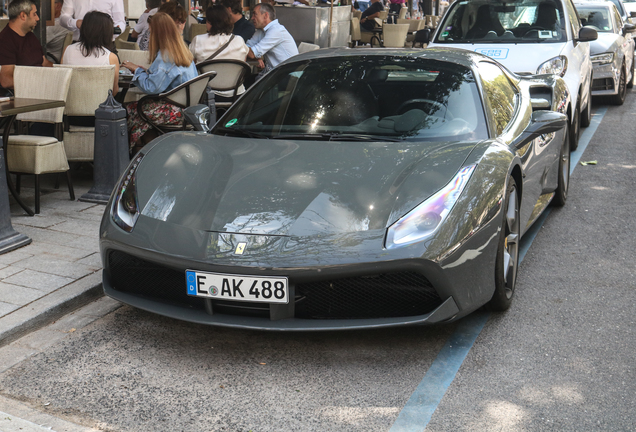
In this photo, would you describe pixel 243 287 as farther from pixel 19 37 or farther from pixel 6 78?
pixel 19 37

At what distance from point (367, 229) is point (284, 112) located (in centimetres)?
148

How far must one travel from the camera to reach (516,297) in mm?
4395

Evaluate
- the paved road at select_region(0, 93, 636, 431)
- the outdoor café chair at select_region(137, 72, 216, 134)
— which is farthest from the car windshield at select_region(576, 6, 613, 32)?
the paved road at select_region(0, 93, 636, 431)

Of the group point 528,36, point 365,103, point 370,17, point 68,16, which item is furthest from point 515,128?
point 370,17

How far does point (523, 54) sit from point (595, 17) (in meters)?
5.00

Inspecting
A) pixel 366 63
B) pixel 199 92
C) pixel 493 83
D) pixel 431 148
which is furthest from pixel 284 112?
pixel 199 92

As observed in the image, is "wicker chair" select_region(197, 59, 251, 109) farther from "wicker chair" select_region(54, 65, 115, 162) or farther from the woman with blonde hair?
"wicker chair" select_region(54, 65, 115, 162)

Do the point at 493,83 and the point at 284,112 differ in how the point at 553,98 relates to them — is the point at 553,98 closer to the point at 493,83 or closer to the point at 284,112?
the point at 493,83

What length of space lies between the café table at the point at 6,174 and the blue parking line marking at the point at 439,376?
291 centimetres

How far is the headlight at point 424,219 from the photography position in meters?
3.40

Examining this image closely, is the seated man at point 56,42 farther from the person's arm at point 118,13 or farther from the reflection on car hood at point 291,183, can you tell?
the reflection on car hood at point 291,183

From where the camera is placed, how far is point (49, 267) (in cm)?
470

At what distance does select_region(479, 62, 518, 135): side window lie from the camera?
4618 mm

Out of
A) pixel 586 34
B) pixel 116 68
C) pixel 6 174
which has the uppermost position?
pixel 586 34
